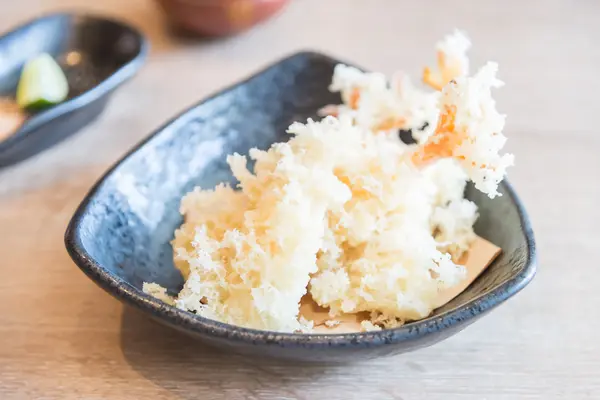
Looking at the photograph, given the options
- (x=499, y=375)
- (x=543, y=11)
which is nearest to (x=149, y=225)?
(x=499, y=375)

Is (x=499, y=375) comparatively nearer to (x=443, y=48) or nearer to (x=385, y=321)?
(x=385, y=321)

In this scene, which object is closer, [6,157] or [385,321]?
[385,321]

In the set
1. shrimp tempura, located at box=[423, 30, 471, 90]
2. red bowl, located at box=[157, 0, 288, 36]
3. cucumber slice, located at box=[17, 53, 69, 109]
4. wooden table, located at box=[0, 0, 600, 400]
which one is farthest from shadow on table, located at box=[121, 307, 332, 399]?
red bowl, located at box=[157, 0, 288, 36]

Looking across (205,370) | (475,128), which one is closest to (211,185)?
(205,370)

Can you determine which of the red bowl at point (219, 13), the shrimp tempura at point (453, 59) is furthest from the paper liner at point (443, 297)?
the red bowl at point (219, 13)

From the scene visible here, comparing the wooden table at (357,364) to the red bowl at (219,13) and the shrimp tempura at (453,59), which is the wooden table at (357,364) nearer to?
the red bowl at (219,13)

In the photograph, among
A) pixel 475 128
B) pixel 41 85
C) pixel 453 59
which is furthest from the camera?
pixel 41 85

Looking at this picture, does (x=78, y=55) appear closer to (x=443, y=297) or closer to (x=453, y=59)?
(x=453, y=59)
